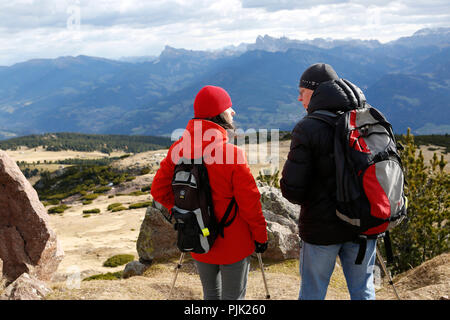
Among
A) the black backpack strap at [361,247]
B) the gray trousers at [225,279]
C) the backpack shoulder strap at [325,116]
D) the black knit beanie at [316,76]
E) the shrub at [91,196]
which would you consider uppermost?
the black knit beanie at [316,76]

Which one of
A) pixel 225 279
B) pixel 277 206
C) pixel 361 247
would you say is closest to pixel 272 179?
pixel 277 206

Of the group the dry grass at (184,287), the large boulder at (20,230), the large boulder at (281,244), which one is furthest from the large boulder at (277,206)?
the large boulder at (20,230)

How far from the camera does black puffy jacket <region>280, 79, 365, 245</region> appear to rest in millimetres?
3523

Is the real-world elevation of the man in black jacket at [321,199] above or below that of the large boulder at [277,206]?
above

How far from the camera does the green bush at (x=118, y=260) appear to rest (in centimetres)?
1688

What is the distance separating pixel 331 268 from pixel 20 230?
339 inches

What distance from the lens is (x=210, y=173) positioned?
4.00 m

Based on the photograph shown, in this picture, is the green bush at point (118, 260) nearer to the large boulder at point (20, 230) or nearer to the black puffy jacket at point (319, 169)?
the large boulder at point (20, 230)

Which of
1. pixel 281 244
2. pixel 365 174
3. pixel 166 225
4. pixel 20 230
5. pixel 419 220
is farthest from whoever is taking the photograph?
pixel 166 225

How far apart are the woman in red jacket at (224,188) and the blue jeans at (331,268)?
630 mm

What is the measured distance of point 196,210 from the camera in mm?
4023

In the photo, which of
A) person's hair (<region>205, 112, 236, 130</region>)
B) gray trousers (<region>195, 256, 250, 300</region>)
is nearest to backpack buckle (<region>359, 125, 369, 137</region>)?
person's hair (<region>205, 112, 236, 130</region>)

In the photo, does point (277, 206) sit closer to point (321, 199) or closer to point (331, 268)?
point (331, 268)

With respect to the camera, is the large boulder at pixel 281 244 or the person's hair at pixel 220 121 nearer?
the person's hair at pixel 220 121
